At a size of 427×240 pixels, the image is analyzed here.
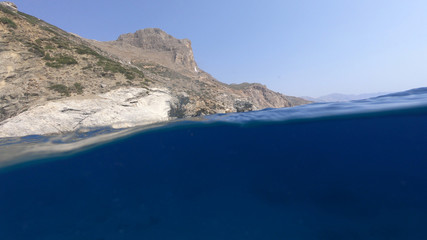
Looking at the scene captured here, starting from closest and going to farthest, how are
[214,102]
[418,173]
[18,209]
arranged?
1. [18,209]
2. [418,173]
3. [214,102]

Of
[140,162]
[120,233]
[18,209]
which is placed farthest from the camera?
[140,162]

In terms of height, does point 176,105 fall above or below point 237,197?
above

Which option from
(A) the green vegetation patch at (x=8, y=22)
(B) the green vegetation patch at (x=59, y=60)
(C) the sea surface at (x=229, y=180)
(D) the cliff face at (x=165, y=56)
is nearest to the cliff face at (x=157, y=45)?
(D) the cliff face at (x=165, y=56)

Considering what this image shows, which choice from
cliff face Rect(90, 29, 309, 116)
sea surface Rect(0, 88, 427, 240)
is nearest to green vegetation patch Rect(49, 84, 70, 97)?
sea surface Rect(0, 88, 427, 240)

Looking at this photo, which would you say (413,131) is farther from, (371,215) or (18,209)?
(18,209)

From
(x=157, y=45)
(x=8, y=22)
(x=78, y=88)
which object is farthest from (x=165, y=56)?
(x=78, y=88)

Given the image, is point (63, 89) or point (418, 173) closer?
point (418, 173)

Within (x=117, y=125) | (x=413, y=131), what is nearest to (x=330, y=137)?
(x=413, y=131)

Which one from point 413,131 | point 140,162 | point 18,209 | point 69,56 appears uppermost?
point 69,56

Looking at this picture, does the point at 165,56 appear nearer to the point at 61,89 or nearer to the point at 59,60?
the point at 59,60
